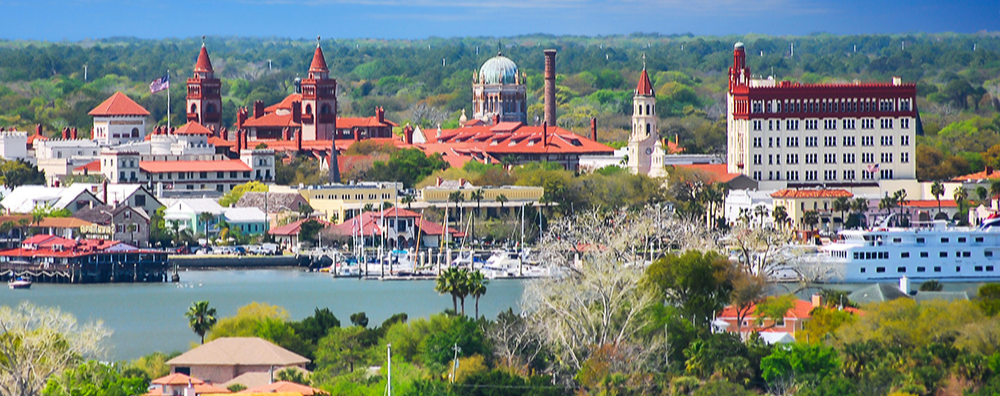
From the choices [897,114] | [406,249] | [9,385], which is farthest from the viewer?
[897,114]

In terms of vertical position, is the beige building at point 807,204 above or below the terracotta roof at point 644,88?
below

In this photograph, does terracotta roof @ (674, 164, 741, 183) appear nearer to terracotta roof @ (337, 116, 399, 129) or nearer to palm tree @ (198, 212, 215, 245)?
palm tree @ (198, 212, 215, 245)

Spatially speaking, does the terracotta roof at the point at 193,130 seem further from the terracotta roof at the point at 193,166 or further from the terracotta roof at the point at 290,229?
the terracotta roof at the point at 290,229

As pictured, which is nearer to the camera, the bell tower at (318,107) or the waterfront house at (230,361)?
the waterfront house at (230,361)

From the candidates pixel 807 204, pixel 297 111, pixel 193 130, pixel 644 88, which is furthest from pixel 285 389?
pixel 297 111

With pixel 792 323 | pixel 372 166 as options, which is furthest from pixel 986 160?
pixel 792 323

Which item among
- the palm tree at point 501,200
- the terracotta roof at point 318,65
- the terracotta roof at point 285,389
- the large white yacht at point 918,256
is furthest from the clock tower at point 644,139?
the terracotta roof at point 285,389

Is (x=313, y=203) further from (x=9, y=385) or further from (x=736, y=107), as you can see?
(x=9, y=385)
